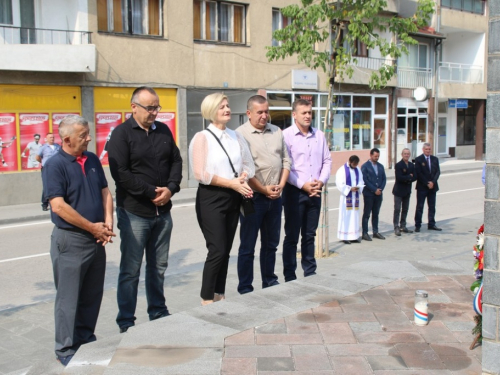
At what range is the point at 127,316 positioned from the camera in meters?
5.19

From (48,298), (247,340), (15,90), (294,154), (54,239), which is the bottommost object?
(48,298)

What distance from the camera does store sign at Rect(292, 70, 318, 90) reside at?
22.9m

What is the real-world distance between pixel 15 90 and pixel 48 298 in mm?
10565

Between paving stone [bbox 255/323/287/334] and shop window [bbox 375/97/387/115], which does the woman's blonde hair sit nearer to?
paving stone [bbox 255/323/287/334]

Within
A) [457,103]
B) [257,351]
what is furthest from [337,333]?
[457,103]

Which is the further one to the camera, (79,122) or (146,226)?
(146,226)

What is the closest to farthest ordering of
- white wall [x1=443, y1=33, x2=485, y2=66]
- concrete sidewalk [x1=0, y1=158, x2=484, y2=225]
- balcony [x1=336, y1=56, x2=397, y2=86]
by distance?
1. concrete sidewalk [x1=0, y1=158, x2=484, y2=225]
2. balcony [x1=336, y1=56, x2=397, y2=86]
3. white wall [x1=443, y1=33, x2=485, y2=66]

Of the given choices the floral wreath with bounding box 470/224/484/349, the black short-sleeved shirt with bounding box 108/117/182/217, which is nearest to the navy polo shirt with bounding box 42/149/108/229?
the black short-sleeved shirt with bounding box 108/117/182/217

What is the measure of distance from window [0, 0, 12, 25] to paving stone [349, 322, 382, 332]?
14.8m

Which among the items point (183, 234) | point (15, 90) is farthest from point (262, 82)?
point (183, 234)

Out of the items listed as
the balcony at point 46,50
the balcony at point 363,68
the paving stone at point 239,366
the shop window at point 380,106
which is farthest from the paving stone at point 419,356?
the shop window at point 380,106

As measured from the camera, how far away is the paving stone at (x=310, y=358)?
389 cm

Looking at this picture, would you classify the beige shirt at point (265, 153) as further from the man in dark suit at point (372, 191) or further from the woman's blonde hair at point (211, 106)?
the man in dark suit at point (372, 191)

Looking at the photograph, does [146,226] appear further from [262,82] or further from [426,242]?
[262,82]
